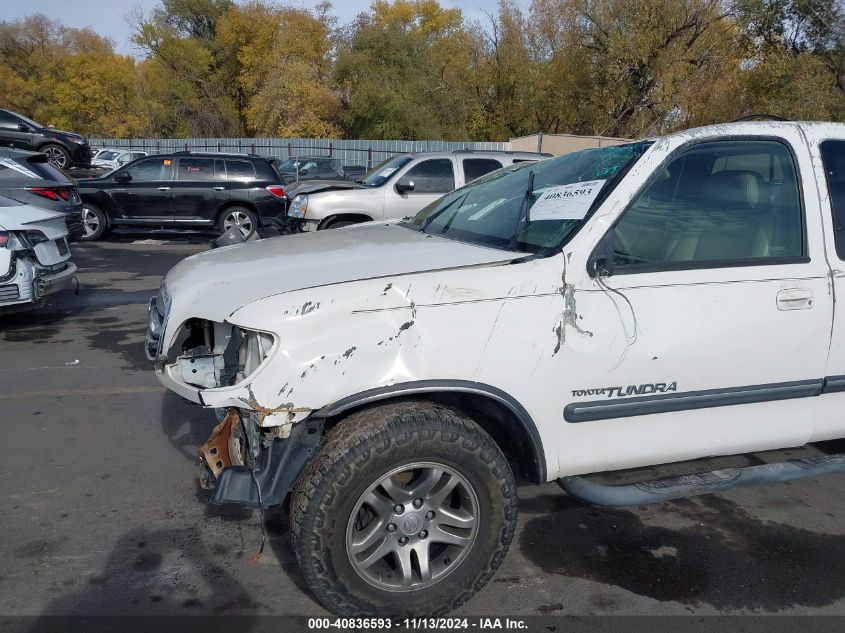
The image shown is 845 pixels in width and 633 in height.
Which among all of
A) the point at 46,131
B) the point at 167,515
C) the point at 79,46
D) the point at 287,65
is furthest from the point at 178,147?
the point at 167,515

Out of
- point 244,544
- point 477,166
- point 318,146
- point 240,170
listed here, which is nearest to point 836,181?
point 244,544

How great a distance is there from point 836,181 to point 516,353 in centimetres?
184

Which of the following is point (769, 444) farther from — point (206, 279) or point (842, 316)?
point (206, 279)

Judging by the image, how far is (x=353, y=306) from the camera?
2.67 metres

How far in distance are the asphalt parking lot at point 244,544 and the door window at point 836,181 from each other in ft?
4.86

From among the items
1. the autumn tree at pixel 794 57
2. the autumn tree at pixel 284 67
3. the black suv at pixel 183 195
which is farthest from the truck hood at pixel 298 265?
the autumn tree at pixel 284 67

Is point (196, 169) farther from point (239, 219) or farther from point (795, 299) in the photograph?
point (795, 299)

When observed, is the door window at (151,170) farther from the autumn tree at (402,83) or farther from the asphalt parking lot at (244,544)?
the autumn tree at (402,83)

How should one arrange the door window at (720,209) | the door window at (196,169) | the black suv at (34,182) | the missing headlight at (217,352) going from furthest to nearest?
the door window at (196,169) → the black suv at (34,182) → the door window at (720,209) → the missing headlight at (217,352)

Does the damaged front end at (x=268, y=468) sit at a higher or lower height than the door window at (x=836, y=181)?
lower

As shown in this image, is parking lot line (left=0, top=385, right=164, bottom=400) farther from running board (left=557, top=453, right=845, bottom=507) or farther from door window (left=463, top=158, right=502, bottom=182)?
door window (left=463, top=158, right=502, bottom=182)

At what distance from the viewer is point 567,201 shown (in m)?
3.16

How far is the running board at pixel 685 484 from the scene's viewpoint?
3113mm

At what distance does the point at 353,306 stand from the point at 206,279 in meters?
0.89
